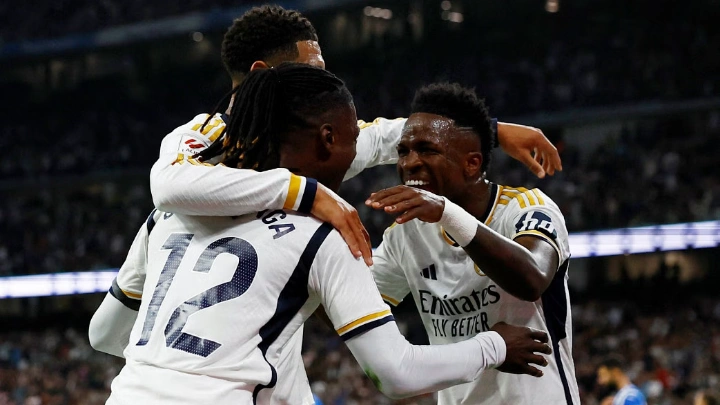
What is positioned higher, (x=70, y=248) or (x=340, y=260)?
(x=340, y=260)

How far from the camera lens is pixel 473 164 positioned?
13.0ft

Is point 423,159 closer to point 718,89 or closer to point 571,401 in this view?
point 571,401

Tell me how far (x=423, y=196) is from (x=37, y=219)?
28980 millimetres

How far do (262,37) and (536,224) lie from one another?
4.90 ft

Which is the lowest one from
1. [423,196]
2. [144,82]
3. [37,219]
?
[37,219]

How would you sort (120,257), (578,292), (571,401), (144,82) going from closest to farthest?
(571,401) < (578,292) < (120,257) < (144,82)

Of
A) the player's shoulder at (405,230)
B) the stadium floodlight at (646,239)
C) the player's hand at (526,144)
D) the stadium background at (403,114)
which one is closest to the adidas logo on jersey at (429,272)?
the player's shoulder at (405,230)

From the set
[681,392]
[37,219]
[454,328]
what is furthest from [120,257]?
[454,328]

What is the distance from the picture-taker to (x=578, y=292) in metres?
21.8

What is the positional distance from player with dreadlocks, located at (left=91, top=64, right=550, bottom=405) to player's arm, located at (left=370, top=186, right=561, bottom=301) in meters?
0.26

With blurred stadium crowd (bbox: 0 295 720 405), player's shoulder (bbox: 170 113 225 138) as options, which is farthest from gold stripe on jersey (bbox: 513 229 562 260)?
blurred stadium crowd (bbox: 0 295 720 405)

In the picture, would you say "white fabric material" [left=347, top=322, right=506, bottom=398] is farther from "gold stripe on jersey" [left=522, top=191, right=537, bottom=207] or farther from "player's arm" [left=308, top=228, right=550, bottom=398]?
"gold stripe on jersey" [left=522, top=191, right=537, bottom=207]

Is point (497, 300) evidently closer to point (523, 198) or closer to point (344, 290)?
point (523, 198)

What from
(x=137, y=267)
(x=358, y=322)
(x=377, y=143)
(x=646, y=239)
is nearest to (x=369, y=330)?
(x=358, y=322)
